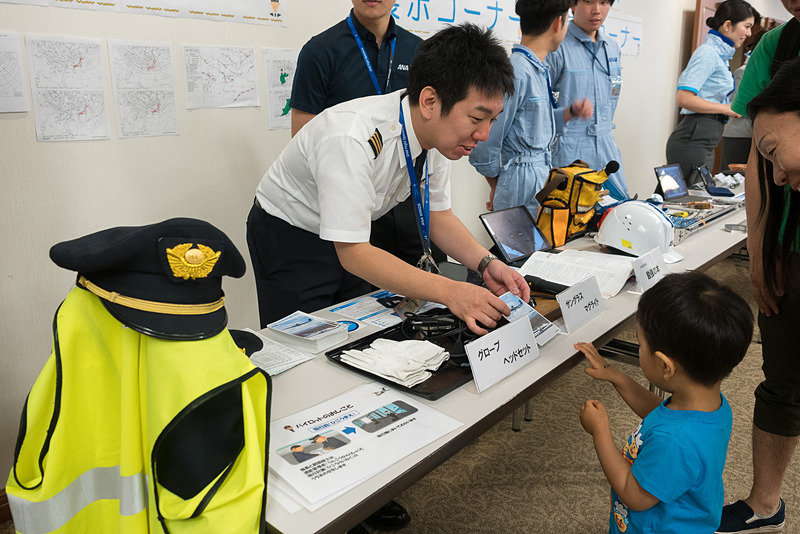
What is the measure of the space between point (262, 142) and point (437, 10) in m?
1.28

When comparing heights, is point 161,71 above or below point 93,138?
above

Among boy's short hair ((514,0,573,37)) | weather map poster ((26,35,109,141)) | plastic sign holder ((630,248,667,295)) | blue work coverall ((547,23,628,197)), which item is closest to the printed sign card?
plastic sign holder ((630,248,667,295))

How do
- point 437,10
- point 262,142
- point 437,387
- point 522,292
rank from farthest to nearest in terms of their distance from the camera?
point 437,10 → point 262,142 → point 522,292 → point 437,387

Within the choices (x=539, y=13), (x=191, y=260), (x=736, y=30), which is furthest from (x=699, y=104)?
(x=191, y=260)

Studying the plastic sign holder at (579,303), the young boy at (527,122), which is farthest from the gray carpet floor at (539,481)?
the young boy at (527,122)

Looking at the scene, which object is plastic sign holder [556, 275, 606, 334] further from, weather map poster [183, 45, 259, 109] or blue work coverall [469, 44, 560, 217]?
weather map poster [183, 45, 259, 109]

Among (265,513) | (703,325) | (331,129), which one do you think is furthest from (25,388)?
(703,325)

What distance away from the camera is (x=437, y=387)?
1171 millimetres

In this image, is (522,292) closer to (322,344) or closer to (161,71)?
(322,344)

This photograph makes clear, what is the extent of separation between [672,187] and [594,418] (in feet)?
6.89

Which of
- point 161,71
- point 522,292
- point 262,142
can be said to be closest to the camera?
point 522,292

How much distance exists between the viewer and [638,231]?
1.98m

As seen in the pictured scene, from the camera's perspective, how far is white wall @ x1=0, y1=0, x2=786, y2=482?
73.2 inches

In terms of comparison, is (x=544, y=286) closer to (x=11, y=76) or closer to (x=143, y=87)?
(x=143, y=87)
